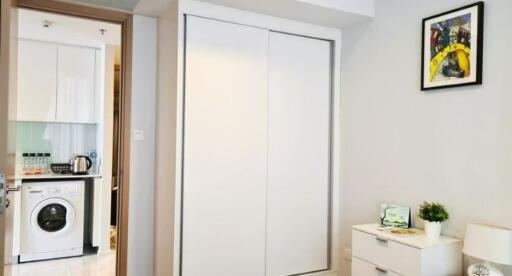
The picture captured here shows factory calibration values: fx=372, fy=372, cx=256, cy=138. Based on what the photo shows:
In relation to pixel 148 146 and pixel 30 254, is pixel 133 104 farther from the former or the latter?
pixel 30 254

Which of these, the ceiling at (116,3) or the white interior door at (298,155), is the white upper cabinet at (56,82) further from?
the white interior door at (298,155)

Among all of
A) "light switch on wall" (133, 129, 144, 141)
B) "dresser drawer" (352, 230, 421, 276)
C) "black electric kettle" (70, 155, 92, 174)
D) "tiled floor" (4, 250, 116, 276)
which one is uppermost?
"light switch on wall" (133, 129, 144, 141)

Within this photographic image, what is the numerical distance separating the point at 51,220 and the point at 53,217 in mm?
36

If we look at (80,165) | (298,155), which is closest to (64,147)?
(80,165)

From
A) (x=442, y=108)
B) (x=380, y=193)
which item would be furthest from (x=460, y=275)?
(x=442, y=108)

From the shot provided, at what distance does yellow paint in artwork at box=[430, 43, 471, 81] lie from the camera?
7.18 ft

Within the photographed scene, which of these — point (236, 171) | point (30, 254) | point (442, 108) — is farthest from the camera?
point (30, 254)

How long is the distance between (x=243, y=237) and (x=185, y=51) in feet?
4.54

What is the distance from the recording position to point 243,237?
107 inches

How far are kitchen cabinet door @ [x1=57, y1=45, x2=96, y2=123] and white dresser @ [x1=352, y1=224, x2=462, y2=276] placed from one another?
3.49m

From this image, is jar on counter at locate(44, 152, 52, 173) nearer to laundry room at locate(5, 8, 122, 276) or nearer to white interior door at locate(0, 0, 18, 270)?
laundry room at locate(5, 8, 122, 276)

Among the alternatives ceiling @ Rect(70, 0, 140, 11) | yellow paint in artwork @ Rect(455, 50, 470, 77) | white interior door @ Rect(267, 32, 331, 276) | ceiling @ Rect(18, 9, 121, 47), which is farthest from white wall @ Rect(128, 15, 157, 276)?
yellow paint in artwork @ Rect(455, 50, 470, 77)

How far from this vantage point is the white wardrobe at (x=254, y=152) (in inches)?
101

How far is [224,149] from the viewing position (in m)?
2.65
